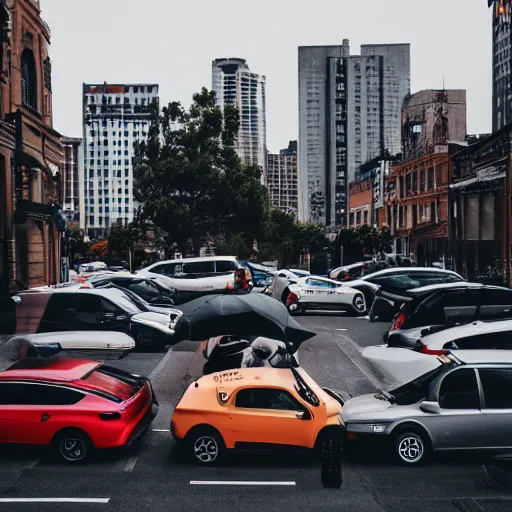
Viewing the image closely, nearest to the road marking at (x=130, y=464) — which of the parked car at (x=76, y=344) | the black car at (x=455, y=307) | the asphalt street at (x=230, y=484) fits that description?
the asphalt street at (x=230, y=484)

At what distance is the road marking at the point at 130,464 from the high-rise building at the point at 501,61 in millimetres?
42378

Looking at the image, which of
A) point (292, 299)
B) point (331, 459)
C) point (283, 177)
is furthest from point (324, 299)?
point (283, 177)

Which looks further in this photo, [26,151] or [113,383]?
[26,151]

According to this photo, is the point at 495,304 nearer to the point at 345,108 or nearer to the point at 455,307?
the point at 455,307

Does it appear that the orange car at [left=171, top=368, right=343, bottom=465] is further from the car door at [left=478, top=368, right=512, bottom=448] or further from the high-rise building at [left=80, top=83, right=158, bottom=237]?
the high-rise building at [left=80, top=83, right=158, bottom=237]

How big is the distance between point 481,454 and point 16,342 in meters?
10.8

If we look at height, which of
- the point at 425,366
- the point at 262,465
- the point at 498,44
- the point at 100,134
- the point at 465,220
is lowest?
the point at 262,465

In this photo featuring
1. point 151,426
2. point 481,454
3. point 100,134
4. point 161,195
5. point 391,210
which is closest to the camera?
point 481,454

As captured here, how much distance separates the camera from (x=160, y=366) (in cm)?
1698

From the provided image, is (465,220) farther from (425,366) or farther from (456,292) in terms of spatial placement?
(425,366)

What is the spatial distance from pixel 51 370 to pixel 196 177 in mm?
39154

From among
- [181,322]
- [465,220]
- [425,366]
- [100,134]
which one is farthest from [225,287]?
[100,134]

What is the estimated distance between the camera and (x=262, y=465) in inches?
410

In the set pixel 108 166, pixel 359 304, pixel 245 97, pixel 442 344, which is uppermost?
pixel 245 97
